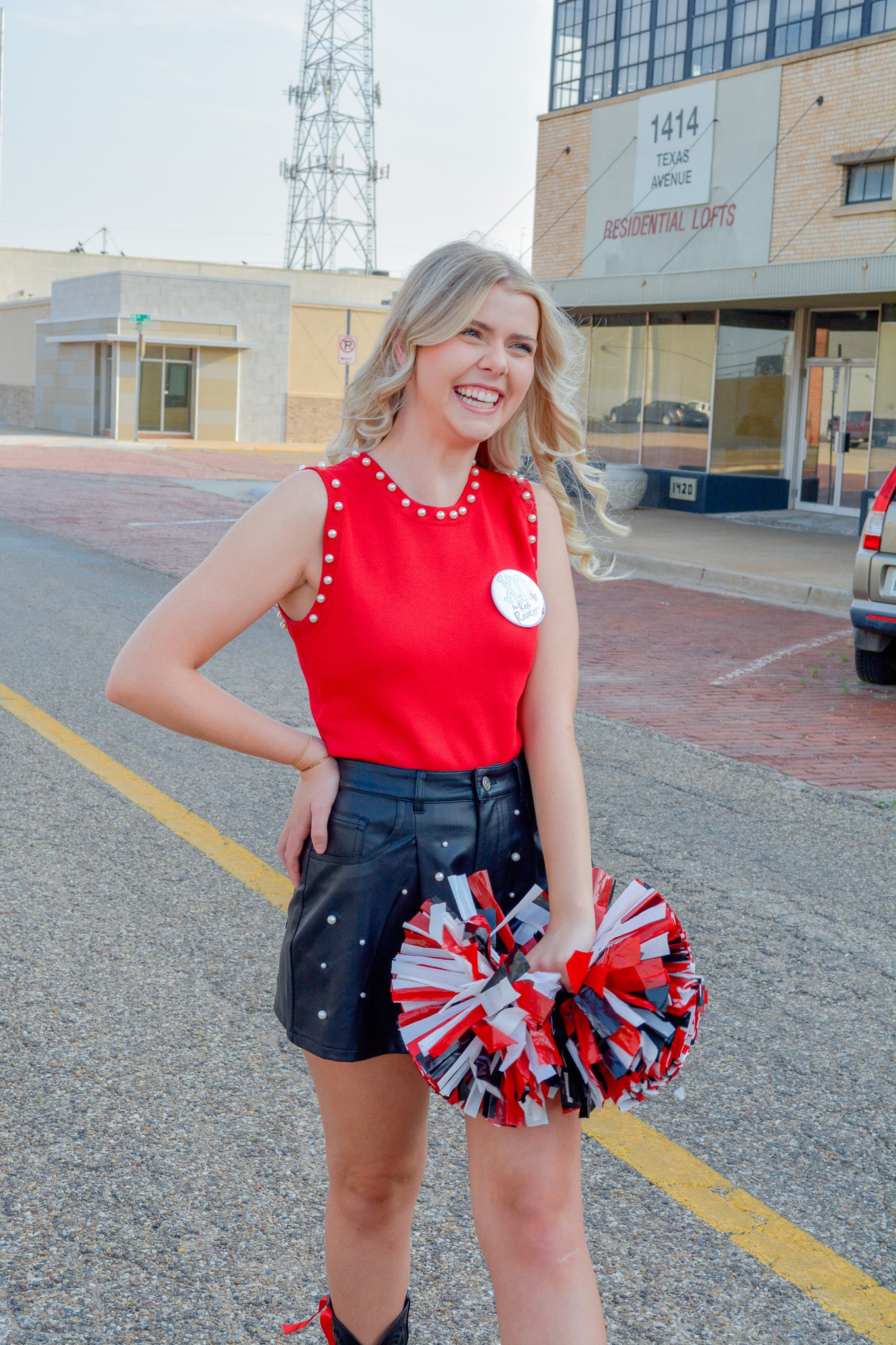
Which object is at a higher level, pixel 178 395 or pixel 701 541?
pixel 178 395

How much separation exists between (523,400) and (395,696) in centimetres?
59

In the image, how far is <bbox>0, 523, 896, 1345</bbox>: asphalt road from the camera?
278 cm

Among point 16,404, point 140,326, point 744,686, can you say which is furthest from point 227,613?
point 16,404

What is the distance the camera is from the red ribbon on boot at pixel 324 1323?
2357mm

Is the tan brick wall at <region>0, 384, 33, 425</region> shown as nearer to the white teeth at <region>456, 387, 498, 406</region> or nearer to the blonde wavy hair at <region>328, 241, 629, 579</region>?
the blonde wavy hair at <region>328, 241, 629, 579</region>

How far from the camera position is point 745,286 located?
19.8m

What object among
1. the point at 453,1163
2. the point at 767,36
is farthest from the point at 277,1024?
the point at 767,36

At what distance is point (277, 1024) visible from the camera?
13.0 ft

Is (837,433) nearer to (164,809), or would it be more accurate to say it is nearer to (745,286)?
(745,286)

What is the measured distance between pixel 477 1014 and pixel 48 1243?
150cm

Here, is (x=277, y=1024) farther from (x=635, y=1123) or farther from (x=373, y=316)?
(x=373, y=316)

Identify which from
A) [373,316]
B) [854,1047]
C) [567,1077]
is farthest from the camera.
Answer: [373,316]

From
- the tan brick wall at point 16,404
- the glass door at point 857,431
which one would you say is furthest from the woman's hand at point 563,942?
the tan brick wall at point 16,404

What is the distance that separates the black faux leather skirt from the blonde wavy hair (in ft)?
1.76
